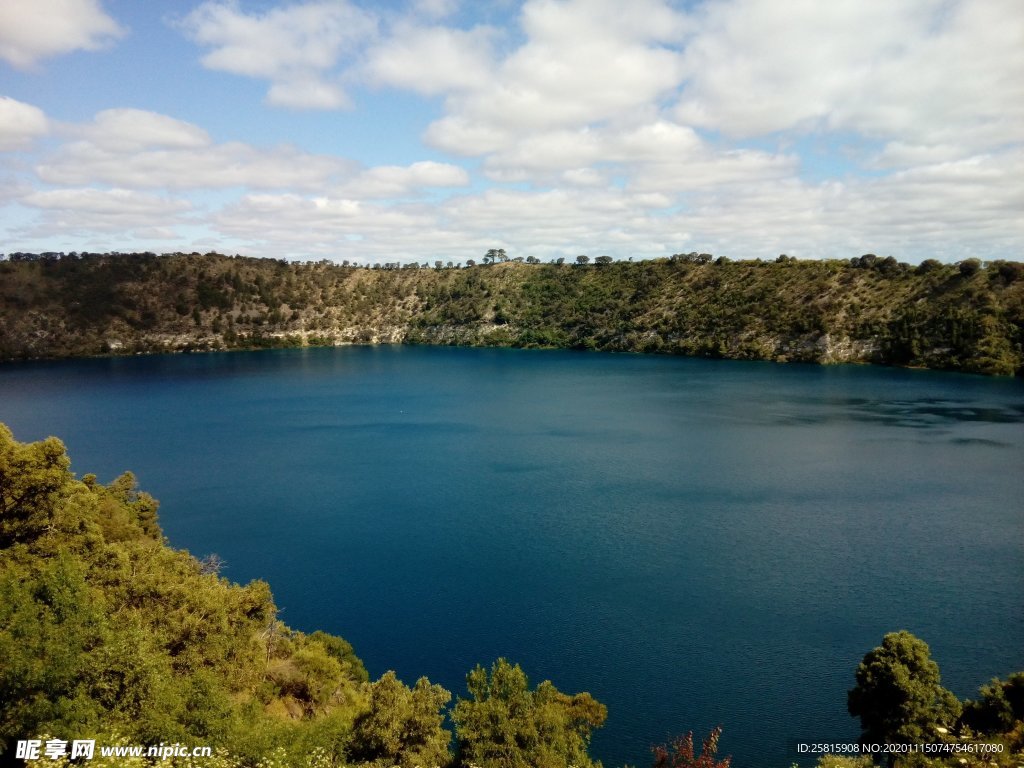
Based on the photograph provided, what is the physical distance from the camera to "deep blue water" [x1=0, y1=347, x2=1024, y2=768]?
33312 mm

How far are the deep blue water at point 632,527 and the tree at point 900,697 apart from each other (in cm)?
351

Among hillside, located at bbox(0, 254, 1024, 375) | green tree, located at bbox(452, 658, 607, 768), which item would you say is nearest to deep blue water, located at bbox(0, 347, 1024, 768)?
green tree, located at bbox(452, 658, 607, 768)

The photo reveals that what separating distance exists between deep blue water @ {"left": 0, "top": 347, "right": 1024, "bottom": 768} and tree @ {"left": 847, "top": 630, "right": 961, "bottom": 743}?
11.5 ft

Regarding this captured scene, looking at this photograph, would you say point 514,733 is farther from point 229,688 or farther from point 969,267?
point 969,267

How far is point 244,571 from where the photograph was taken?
45.4 meters

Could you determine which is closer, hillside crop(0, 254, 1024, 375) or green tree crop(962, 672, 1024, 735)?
green tree crop(962, 672, 1024, 735)

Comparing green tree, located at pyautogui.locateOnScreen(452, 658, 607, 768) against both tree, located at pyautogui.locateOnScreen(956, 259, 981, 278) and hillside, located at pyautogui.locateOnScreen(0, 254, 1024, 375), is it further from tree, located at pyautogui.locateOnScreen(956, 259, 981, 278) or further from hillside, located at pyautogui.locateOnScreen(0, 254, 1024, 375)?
tree, located at pyautogui.locateOnScreen(956, 259, 981, 278)

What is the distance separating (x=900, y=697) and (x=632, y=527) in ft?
89.2

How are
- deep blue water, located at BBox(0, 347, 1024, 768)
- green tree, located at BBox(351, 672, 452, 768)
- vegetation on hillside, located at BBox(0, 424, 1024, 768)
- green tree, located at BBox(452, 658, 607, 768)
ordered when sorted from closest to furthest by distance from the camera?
vegetation on hillside, located at BBox(0, 424, 1024, 768) < green tree, located at BBox(351, 672, 452, 768) < green tree, located at BBox(452, 658, 607, 768) < deep blue water, located at BBox(0, 347, 1024, 768)

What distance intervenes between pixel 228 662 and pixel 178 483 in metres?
46.1

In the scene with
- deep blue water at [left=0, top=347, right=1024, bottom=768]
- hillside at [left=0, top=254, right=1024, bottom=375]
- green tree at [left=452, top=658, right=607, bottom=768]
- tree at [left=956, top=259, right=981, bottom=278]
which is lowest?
deep blue water at [left=0, top=347, right=1024, bottom=768]

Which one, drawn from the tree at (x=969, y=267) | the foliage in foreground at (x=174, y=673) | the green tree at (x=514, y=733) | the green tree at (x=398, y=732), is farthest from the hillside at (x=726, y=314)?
the green tree at (x=398, y=732)

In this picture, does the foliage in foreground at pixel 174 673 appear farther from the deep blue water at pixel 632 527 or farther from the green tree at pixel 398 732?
the deep blue water at pixel 632 527

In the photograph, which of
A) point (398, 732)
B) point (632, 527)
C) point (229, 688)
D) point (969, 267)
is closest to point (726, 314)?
point (969, 267)
